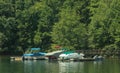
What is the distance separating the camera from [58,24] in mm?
80500

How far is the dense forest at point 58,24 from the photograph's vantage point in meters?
77.6

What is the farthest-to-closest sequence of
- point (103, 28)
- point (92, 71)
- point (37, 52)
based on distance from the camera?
point (103, 28), point (37, 52), point (92, 71)

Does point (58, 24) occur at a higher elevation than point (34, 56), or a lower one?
higher

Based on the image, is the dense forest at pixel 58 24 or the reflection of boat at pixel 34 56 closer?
the reflection of boat at pixel 34 56

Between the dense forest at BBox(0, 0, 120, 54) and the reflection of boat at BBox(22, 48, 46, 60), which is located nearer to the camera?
the reflection of boat at BBox(22, 48, 46, 60)

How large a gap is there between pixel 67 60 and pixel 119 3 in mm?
17977

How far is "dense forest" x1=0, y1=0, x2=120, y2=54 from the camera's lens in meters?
77.6

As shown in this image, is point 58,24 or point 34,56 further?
point 58,24

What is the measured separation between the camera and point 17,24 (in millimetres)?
92312

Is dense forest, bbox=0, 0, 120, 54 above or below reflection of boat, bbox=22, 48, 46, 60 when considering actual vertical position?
above

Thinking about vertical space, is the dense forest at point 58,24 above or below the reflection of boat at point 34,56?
above

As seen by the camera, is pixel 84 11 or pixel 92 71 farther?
pixel 84 11

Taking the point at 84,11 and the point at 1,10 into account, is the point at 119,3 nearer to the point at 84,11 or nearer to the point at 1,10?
the point at 84,11

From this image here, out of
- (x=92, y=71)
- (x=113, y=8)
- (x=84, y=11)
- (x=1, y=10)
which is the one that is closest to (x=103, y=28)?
(x=113, y=8)
